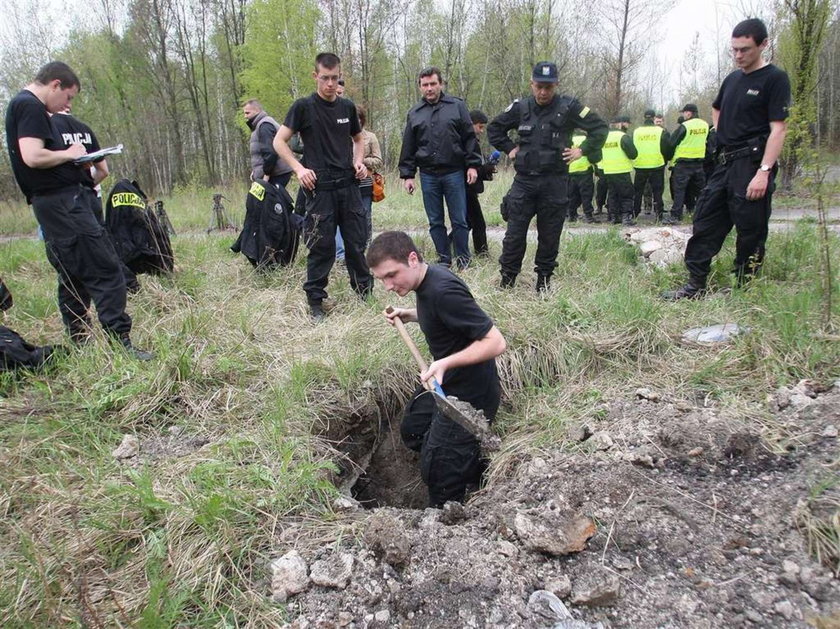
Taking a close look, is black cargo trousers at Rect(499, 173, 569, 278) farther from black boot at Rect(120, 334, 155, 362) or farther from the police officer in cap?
black boot at Rect(120, 334, 155, 362)

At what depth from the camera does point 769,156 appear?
3.46 m

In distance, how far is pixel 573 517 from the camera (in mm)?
1958

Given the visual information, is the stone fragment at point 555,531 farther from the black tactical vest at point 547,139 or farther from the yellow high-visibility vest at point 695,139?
the yellow high-visibility vest at point 695,139

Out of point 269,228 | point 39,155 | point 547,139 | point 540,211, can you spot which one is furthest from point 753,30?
point 39,155

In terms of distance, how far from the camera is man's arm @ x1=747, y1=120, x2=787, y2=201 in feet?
11.2

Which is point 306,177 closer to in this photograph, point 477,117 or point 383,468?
point 383,468

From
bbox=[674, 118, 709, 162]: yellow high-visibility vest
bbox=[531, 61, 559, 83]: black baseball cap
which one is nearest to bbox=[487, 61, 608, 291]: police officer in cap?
bbox=[531, 61, 559, 83]: black baseball cap

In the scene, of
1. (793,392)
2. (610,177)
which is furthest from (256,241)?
(610,177)

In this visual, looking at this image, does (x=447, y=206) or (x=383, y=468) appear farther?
(x=447, y=206)

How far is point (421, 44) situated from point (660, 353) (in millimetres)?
19024

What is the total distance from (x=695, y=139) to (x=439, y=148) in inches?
199

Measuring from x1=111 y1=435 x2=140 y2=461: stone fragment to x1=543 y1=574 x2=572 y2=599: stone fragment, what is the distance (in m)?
2.05

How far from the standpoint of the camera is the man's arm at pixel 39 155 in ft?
9.73

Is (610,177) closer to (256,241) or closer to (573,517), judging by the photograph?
(256,241)
